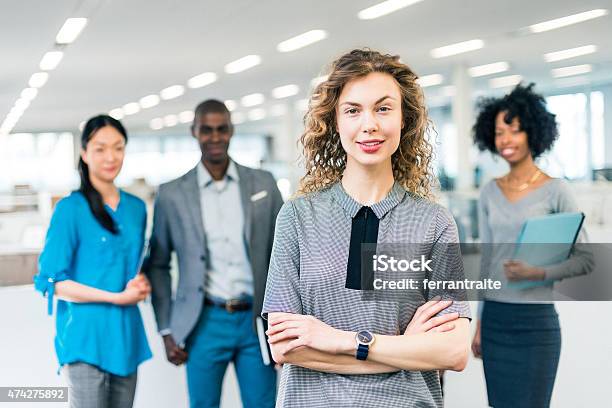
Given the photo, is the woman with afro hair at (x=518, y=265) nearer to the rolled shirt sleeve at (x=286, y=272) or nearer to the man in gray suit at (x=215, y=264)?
the man in gray suit at (x=215, y=264)

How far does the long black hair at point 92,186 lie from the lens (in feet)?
7.76

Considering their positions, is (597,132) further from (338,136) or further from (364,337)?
(364,337)

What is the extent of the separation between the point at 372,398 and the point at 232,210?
4.45 ft

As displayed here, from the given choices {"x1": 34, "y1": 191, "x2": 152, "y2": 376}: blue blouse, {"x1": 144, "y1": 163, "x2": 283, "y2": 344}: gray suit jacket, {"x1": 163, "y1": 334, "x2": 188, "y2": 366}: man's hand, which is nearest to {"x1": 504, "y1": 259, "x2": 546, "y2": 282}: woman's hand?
{"x1": 144, "y1": 163, "x2": 283, "y2": 344}: gray suit jacket

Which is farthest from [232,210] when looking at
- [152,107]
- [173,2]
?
[152,107]

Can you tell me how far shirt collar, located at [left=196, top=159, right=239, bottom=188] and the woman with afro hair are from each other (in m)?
0.77

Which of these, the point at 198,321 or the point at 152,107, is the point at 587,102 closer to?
the point at 198,321

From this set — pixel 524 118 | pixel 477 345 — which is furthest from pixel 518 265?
pixel 524 118

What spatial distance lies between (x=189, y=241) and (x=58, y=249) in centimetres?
39

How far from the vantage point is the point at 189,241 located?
2.53 meters

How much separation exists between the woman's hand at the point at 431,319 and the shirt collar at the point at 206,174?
134 centimetres

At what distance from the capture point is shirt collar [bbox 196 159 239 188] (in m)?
2.59

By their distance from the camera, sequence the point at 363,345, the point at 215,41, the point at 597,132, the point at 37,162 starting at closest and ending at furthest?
the point at 363,345 → the point at 597,132 → the point at 37,162 → the point at 215,41

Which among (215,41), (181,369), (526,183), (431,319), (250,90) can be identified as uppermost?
(215,41)
